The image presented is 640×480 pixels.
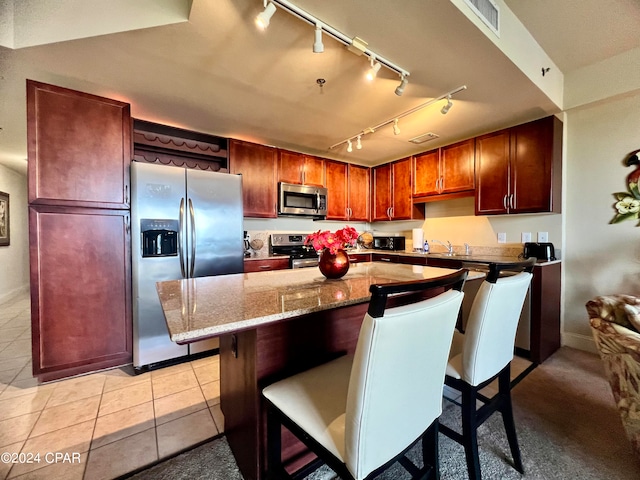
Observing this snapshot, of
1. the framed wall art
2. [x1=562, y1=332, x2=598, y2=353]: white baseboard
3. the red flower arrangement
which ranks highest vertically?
the framed wall art

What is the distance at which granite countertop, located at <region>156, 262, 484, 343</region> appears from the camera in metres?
0.80

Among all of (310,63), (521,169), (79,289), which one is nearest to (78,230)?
(79,289)

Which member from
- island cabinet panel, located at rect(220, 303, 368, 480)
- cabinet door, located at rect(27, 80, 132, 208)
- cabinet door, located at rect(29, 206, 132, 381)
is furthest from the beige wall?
island cabinet panel, located at rect(220, 303, 368, 480)

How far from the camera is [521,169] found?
275 cm

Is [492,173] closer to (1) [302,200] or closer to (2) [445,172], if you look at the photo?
(2) [445,172]

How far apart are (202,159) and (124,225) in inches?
52.5

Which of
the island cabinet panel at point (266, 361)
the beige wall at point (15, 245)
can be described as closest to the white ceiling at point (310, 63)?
the island cabinet panel at point (266, 361)

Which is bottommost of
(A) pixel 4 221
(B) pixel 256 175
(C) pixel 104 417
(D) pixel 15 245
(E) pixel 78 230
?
(C) pixel 104 417

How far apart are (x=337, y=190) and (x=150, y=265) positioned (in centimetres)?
269

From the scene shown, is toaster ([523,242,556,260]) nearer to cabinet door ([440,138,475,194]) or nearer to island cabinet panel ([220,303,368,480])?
cabinet door ([440,138,475,194])

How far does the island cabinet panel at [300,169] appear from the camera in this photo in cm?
357

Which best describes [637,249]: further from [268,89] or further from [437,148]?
[268,89]

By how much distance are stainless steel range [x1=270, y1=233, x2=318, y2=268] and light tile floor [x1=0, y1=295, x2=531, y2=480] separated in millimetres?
1389

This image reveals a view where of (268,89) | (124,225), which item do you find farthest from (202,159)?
(268,89)
